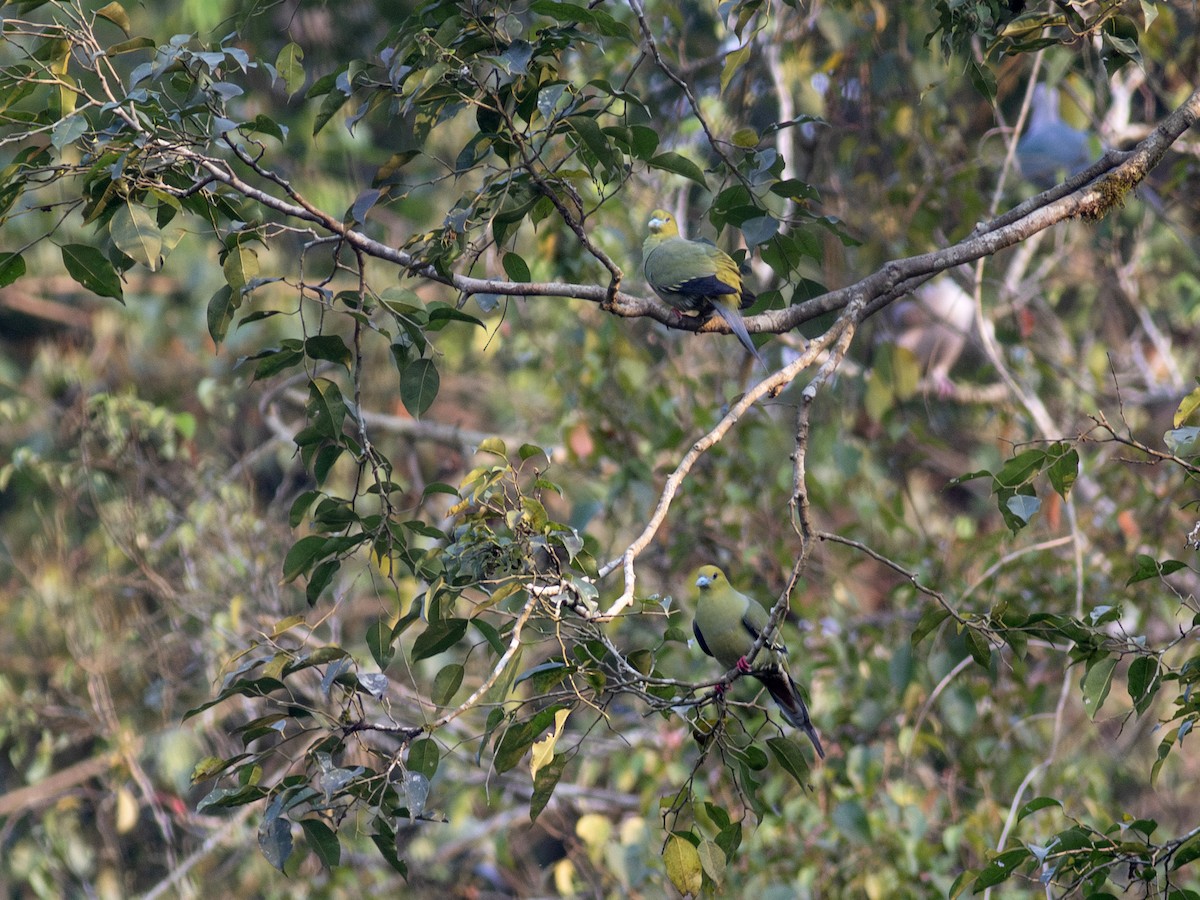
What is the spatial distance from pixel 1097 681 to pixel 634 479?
118 inches

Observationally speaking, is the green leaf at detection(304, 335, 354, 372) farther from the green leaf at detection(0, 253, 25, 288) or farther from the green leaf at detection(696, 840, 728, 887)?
the green leaf at detection(696, 840, 728, 887)

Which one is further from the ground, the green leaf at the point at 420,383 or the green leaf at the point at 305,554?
the green leaf at the point at 420,383

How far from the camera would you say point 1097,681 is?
2305 mm

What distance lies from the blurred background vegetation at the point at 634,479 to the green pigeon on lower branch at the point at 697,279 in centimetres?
15

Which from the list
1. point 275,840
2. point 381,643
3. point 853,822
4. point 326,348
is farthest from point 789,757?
point 853,822

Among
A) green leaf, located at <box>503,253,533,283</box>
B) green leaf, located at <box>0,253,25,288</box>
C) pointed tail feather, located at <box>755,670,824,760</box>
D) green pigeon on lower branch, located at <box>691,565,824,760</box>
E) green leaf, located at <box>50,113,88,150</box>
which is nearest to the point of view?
green leaf, located at <box>50,113,88,150</box>

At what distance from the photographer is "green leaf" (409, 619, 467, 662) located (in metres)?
2.24

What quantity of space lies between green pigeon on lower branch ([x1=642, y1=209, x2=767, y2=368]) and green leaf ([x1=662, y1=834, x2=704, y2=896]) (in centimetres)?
121

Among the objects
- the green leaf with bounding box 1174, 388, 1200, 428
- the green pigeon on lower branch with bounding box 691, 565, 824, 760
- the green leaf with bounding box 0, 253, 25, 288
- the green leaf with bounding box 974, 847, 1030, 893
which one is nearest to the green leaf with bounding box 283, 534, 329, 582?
the green leaf with bounding box 0, 253, 25, 288

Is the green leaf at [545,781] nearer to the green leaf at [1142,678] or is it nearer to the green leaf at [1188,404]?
the green leaf at [1142,678]

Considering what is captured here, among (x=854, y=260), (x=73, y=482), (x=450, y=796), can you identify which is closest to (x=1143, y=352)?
(x=854, y=260)

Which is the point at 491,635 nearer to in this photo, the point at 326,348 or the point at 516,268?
the point at 326,348

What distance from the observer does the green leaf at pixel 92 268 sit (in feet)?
7.33

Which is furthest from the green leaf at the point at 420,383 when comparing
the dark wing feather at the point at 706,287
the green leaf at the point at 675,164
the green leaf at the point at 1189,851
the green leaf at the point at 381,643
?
the green leaf at the point at 1189,851
